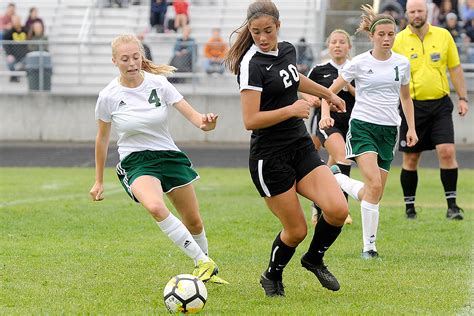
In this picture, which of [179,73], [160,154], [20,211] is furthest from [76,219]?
[179,73]

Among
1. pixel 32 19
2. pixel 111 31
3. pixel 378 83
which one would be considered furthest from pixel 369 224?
pixel 111 31

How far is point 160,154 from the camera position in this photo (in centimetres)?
803

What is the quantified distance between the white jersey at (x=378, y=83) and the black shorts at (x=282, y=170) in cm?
247

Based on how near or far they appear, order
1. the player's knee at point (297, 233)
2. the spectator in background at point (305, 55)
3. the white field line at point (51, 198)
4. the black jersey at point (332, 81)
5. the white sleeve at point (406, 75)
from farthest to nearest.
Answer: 1. the spectator in background at point (305, 55)
2. the white field line at point (51, 198)
3. the black jersey at point (332, 81)
4. the white sleeve at point (406, 75)
5. the player's knee at point (297, 233)

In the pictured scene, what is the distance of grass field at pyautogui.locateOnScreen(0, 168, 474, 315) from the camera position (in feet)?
23.8

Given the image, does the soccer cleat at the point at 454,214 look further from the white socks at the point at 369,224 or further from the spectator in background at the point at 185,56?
the spectator in background at the point at 185,56

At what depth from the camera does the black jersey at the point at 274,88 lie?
7.24 meters

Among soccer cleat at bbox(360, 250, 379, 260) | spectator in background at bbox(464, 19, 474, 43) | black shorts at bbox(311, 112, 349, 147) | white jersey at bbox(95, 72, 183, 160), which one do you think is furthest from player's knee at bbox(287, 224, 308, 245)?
spectator in background at bbox(464, 19, 474, 43)

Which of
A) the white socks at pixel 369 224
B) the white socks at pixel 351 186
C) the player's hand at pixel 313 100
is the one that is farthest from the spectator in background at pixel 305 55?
the player's hand at pixel 313 100

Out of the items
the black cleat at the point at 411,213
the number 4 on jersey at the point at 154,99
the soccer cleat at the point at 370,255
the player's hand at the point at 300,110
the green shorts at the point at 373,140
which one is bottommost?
the black cleat at the point at 411,213

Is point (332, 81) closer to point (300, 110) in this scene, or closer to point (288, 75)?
point (288, 75)

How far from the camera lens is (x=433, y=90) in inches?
485

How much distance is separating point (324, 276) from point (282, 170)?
0.92 metres

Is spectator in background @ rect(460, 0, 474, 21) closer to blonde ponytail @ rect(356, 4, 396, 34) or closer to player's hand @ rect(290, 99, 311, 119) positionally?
blonde ponytail @ rect(356, 4, 396, 34)
